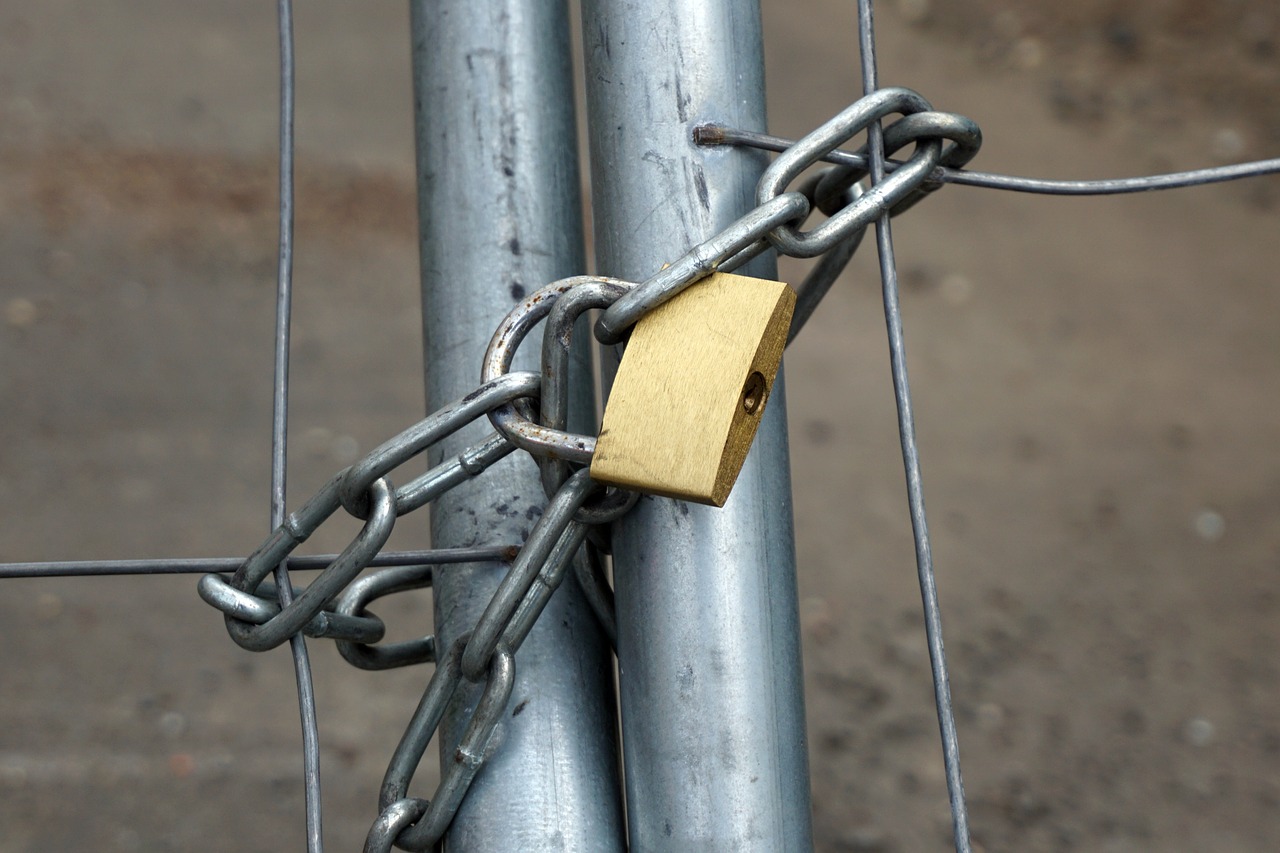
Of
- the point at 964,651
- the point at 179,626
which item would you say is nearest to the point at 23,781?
the point at 179,626

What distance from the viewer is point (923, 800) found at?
175 centimetres

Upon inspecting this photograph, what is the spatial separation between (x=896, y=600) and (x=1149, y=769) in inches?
18.1

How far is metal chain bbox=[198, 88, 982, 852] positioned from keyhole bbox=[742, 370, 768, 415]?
35mm

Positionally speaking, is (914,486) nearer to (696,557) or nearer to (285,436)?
(696,557)

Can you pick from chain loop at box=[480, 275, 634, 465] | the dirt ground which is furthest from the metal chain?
the dirt ground

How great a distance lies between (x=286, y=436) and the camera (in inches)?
Result: 17.1

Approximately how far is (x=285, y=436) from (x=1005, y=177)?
0.28 meters

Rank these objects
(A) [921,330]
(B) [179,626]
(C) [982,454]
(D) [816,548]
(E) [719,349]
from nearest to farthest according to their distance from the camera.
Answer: (E) [719,349]
(B) [179,626]
(D) [816,548]
(C) [982,454]
(A) [921,330]

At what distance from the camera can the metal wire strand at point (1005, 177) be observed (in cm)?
40

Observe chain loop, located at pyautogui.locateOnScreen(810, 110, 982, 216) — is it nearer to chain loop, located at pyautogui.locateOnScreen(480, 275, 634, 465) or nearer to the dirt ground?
chain loop, located at pyautogui.locateOnScreen(480, 275, 634, 465)

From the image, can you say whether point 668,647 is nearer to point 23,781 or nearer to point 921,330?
point 23,781

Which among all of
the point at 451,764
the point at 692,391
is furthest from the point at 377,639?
the point at 692,391

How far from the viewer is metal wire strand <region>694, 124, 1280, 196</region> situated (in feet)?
1.30

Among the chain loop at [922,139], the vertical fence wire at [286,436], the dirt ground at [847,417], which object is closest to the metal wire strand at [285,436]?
the vertical fence wire at [286,436]
